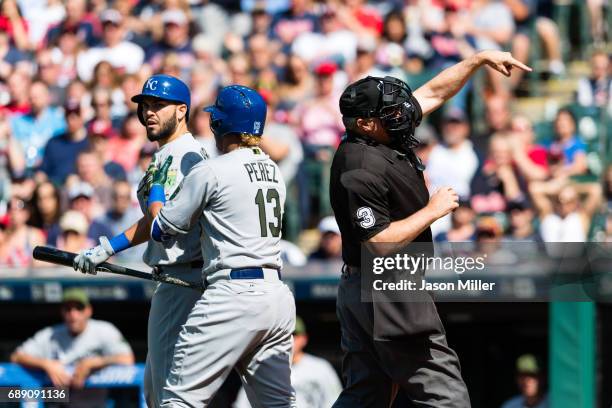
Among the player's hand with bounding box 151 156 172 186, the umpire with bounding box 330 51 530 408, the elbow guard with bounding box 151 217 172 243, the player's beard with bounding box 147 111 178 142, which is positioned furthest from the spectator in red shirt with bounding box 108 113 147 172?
the umpire with bounding box 330 51 530 408

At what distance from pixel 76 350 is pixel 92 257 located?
10.2ft

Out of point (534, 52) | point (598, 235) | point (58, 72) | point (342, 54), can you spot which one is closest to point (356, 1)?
point (342, 54)

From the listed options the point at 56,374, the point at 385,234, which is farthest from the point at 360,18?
the point at 385,234

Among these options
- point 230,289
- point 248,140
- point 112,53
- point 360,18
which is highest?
point 360,18

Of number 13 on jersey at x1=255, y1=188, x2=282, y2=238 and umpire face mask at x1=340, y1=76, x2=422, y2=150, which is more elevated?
umpire face mask at x1=340, y1=76, x2=422, y2=150

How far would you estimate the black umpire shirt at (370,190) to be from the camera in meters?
5.22

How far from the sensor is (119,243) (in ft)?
19.0

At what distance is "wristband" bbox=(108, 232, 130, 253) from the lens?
226 inches

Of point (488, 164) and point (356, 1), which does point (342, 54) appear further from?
point (488, 164)

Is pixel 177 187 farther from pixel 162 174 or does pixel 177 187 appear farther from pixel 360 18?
pixel 360 18

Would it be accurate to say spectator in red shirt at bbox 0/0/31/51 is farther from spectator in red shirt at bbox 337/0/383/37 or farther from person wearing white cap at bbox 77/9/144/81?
spectator in red shirt at bbox 337/0/383/37

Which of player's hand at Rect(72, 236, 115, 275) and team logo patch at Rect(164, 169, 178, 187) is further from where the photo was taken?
team logo patch at Rect(164, 169, 178, 187)

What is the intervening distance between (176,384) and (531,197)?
5239 mm

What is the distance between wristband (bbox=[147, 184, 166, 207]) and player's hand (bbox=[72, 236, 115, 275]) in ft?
→ 0.93
